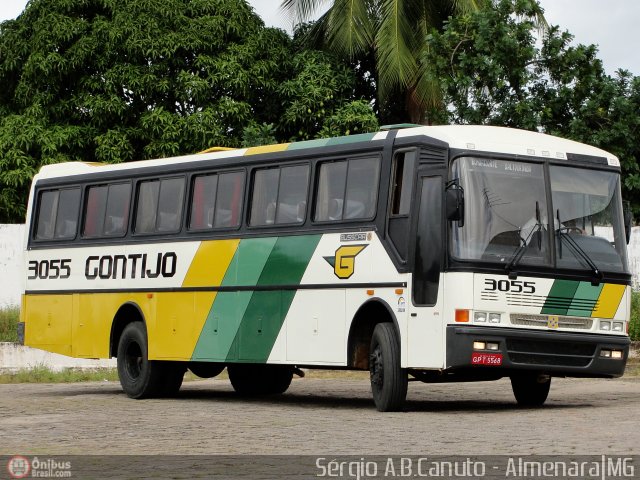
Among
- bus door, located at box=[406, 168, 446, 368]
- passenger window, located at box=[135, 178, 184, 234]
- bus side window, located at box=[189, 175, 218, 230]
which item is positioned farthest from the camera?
passenger window, located at box=[135, 178, 184, 234]

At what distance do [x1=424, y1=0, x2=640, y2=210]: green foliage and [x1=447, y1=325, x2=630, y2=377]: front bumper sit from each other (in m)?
17.7

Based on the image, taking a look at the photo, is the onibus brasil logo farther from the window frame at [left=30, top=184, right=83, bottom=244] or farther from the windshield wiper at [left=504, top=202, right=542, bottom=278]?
the window frame at [left=30, top=184, right=83, bottom=244]

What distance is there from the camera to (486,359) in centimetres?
1611

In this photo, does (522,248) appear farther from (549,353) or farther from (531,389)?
(531,389)

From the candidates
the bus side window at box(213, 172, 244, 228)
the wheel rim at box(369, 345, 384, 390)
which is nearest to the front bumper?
the wheel rim at box(369, 345, 384, 390)

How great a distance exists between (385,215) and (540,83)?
1954cm

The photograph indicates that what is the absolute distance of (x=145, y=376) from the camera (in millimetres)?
20969

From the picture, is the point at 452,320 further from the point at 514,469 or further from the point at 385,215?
the point at 514,469

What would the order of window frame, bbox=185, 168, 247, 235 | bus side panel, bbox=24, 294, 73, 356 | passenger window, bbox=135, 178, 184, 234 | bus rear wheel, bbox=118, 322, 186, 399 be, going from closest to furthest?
window frame, bbox=185, 168, 247, 235 < passenger window, bbox=135, 178, 184, 234 < bus rear wheel, bbox=118, 322, 186, 399 < bus side panel, bbox=24, 294, 73, 356

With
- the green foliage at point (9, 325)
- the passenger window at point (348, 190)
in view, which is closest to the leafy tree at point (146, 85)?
the green foliage at point (9, 325)

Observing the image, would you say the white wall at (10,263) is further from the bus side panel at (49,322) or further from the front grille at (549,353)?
the front grille at (549,353)

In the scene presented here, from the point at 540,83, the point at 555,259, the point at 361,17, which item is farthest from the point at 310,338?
the point at 361,17

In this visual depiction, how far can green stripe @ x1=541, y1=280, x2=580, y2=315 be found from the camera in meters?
16.6

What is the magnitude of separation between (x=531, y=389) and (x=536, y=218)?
2611 millimetres
